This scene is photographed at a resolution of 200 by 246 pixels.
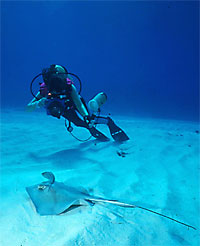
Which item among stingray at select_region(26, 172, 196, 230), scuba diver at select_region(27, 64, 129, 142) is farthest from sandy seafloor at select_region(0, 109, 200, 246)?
scuba diver at select_region(27, 64, 129, 142)

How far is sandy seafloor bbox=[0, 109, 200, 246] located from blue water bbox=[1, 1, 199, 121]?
79.5 ft

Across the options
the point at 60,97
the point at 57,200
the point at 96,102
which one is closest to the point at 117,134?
the point at 96,102

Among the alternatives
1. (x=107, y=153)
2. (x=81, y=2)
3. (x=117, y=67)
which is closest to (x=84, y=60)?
(x=117, y=67)

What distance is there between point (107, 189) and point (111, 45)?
66229 mm

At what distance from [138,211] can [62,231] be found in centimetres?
94

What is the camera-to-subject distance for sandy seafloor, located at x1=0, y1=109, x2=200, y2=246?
1.69 m

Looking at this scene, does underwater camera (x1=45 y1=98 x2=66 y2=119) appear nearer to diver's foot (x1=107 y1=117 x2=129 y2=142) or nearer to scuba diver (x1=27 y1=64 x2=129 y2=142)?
scuba diver (x1=27 y1=64 x2=129 y2=142)

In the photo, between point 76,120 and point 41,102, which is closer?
point 41,102

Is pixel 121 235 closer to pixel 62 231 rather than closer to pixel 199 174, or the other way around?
pixel 62 231

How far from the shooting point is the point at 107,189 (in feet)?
8.66

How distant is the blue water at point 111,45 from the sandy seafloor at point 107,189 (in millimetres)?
24228

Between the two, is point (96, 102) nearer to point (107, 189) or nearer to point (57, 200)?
point (107, 189)

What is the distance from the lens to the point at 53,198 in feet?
6.46

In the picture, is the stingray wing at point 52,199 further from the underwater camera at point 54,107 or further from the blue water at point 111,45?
the blue water at point 111,45
